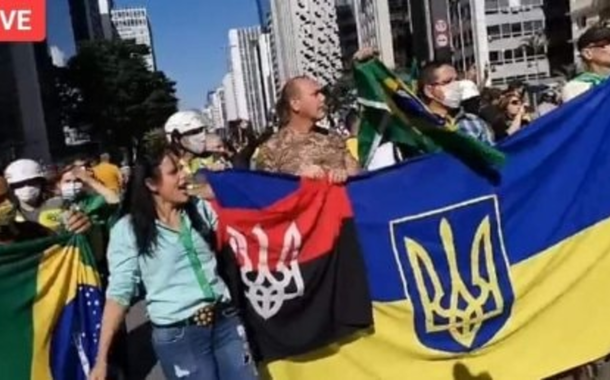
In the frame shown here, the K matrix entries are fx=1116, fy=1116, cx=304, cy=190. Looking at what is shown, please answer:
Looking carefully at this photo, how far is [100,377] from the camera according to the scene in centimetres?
476

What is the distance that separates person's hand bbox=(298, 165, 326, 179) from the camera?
5375 millimetres

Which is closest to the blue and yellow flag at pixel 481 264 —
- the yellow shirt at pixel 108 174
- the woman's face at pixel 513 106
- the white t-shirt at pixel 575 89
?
the white t-shirt at pixel 575 89

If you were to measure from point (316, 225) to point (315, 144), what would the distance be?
528 mm

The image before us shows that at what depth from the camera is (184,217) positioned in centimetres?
487

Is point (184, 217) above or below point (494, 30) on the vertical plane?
below

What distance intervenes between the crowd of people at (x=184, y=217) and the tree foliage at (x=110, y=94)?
8594 cm

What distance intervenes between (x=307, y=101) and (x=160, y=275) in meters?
1.40

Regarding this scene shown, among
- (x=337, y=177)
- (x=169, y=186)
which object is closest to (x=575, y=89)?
(x=337, y=177)

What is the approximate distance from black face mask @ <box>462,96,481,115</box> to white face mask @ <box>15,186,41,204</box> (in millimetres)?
2677

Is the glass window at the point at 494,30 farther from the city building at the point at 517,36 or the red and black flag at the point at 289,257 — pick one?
the red and black flag at the point at 289,257

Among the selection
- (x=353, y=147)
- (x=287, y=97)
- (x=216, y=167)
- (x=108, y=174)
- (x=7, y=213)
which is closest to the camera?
(x=7, y=213)

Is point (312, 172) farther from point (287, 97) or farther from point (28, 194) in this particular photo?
point (28, 194)

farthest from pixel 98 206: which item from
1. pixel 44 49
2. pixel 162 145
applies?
pixel 44 49

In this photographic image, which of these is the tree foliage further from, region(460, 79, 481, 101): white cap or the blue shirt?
the blue shirt
